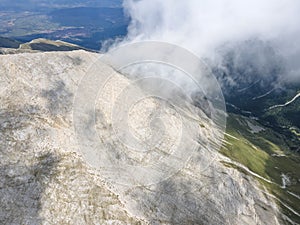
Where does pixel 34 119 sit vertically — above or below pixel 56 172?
above

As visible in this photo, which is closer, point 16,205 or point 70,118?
point 16,205

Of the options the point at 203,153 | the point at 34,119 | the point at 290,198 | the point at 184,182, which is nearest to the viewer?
the point at 34,119

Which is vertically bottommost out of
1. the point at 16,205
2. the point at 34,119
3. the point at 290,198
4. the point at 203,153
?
the point at 290,198

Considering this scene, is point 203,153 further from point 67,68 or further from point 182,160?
point 67,68

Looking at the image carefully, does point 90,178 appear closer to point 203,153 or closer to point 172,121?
point 172,121

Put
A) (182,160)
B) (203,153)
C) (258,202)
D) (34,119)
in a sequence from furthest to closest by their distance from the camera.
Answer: (258,202)
(203,153)
(182,160)
(34,119)

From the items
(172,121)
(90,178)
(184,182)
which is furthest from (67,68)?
(184,182)
